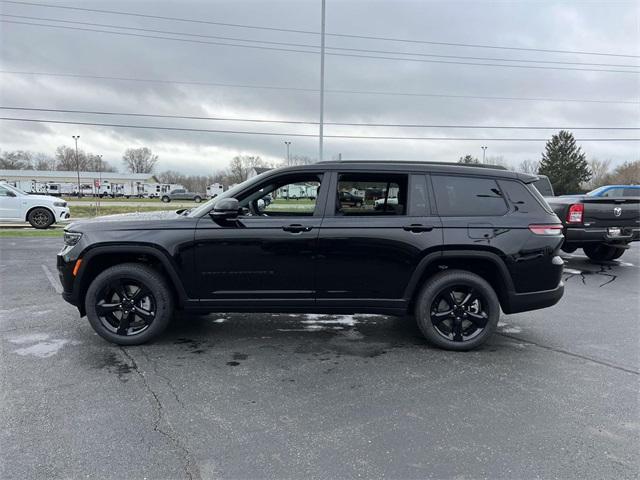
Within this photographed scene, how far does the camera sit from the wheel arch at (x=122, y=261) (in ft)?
Answer: 13.5

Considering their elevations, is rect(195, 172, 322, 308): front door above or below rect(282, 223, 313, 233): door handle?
below

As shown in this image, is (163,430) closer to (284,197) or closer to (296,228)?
(296,228)

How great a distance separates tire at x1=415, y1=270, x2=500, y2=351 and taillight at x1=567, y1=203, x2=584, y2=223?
5508mm

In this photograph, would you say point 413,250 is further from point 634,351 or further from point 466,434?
point 634,351

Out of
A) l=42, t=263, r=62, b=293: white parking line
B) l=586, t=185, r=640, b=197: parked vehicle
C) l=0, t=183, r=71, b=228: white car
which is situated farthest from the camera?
l=586, t=185, r=640, b=197: parked vehicle

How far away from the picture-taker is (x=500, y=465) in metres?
2.46

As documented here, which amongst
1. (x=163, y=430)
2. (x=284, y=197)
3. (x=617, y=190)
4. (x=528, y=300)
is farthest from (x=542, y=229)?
(x=617, y=190)

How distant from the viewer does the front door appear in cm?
412

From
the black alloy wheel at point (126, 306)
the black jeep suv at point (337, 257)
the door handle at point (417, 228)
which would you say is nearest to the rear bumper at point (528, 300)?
the black jeep suv at point (337, 257)

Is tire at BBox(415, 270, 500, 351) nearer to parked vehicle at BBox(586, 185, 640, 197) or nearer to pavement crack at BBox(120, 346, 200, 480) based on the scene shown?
pavement crack at BBox(120, 346, 200, 480)

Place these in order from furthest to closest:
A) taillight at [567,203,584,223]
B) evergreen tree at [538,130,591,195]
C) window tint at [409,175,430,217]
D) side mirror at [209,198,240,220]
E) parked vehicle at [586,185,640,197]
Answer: evergreen tree at [538,130,591,195] < parked vehicle at [586,185,640,197] < taillight at [567,203,584,223] < window tint at [409,175,430,217] < side mirror at [209,198,240,220]

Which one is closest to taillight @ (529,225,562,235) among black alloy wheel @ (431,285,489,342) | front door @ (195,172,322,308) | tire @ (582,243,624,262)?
black alloy wheel @ (431,285,489,342)

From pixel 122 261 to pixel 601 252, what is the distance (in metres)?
10.7

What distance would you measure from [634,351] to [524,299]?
128 cm
